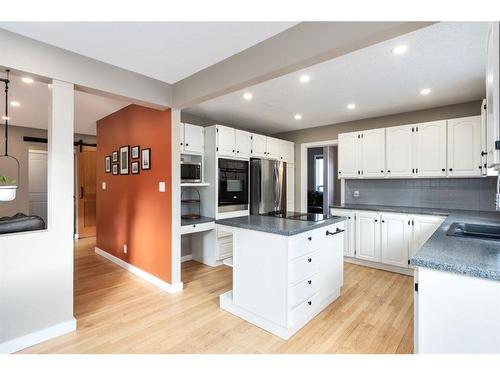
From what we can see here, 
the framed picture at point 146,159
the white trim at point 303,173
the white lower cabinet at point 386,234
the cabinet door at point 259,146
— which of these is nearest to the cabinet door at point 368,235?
the white lower cabinet at point 386,234

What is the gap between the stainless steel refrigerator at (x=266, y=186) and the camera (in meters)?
4.32

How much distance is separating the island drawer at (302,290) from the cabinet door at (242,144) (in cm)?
236

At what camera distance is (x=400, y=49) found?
2.13m

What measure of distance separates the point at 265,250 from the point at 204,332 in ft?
2.83

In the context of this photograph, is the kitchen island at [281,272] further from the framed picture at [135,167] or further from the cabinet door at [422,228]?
the framed picture at [135,167]

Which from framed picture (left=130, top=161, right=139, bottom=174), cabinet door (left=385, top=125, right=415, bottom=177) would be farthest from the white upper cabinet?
cabinet door (left=385, top=125, right=415, bottom=177)

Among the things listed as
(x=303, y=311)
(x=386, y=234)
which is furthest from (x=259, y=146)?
(x=303, y=311)

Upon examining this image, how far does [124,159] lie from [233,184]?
5.38ft

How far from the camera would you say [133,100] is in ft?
8.73
